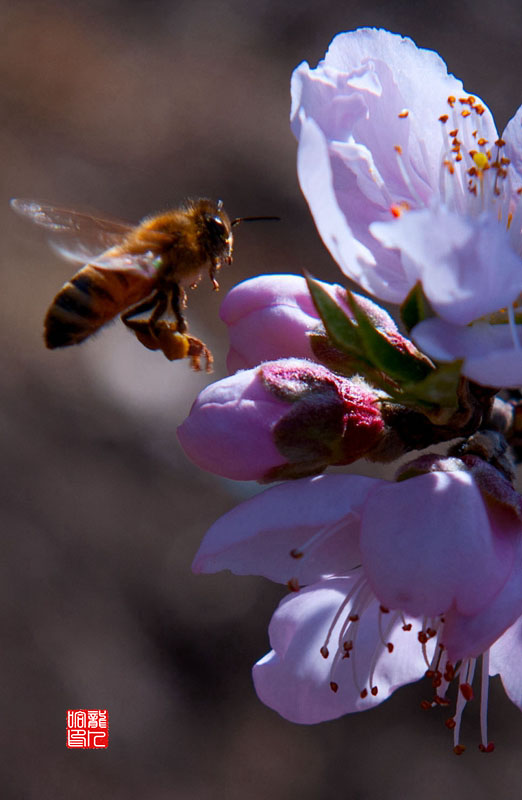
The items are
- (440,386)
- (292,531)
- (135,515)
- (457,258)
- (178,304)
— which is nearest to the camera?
(457,258)

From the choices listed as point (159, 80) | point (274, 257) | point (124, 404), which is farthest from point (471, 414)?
point (159, 80)

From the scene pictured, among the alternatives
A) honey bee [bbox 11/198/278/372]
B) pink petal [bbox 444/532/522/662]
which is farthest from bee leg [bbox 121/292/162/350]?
pink petal [bbox 444/532/522/662]

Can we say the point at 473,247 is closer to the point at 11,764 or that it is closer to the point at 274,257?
the point at 11,764

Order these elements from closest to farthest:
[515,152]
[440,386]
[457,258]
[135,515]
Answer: [457,258]
[440,386]
[515,152]
[135,515]

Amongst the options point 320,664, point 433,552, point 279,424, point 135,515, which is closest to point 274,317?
point 279,424

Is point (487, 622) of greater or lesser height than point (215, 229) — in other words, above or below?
below

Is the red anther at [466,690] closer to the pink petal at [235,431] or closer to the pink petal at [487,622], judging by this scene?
the pink petal at [487,622]

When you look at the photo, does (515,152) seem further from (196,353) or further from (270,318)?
(196,353)
